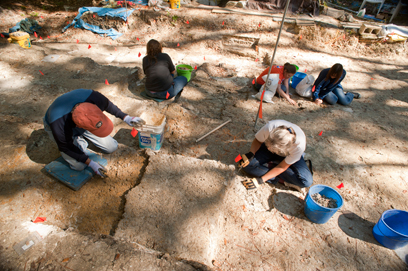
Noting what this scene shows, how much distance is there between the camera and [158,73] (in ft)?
11.6

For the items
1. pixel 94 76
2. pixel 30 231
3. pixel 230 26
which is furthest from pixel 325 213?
pixel 230 26

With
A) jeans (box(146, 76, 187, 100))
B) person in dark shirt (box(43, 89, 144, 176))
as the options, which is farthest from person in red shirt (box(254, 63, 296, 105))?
person in dark shirt (box(43, 89, 144, 176))

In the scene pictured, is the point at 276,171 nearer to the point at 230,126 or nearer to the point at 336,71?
the point at 230,126

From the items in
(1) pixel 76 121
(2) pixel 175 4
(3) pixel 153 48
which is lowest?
(1) pixel 76 121

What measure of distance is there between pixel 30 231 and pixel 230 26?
6.84m

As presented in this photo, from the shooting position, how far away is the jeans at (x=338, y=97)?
4054 millimetres

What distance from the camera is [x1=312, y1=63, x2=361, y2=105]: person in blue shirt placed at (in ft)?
12.6

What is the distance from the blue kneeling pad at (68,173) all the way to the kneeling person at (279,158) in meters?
1.81

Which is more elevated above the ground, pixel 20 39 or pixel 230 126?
pixel 20 39

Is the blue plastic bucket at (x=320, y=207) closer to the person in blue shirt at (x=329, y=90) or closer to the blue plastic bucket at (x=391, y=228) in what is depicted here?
the blue plastic bucket at (x=391, y=228)

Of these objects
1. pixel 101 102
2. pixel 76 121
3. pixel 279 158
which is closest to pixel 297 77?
pixel 279 158

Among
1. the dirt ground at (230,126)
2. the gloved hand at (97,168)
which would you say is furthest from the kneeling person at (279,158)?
the gloved hand at (97,168)

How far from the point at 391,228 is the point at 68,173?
11.2 ft

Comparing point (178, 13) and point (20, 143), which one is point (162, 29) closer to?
point (178, 13)
